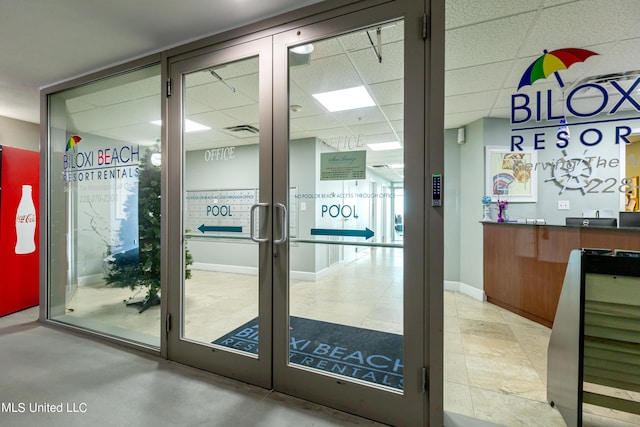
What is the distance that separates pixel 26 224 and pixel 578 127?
5.90 metres

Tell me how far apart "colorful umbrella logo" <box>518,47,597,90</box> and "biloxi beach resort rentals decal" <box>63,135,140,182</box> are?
3.56m

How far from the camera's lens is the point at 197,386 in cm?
208

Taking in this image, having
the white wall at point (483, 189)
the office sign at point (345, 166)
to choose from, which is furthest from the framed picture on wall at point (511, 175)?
the office sign at point (345, 166)

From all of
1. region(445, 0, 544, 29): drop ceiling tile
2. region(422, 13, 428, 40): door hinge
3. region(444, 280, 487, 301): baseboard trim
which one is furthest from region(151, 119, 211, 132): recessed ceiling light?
region(444, 280, 487, 301): baseboard trim

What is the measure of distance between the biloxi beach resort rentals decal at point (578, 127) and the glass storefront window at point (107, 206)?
311cm

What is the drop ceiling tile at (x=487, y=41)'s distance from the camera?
6.95 feet

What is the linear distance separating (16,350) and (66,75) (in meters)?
2.78

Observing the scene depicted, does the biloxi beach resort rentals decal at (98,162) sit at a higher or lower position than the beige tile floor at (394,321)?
higher

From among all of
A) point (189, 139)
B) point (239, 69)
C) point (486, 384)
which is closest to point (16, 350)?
point (189, 139)

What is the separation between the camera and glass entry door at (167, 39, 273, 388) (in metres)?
2.10

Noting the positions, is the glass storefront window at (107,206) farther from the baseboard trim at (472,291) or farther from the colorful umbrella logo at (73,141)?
the baseboard trim at (472,291)

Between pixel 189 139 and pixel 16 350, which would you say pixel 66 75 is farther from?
pixel 16 350

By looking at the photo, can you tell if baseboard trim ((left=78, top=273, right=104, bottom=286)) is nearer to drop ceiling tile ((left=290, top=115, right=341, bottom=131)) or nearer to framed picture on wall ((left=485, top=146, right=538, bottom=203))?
drop ceiling tile ((left=290, top=115, right=341, bottom=131))

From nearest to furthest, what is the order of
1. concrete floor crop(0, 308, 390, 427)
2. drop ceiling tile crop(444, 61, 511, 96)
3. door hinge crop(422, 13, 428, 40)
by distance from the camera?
door hinge crop(422, 13, 428, 40), concrete floor crop(0, 308, 390, 427), drop ceiling tile crop(444, 61, 511, 96)
